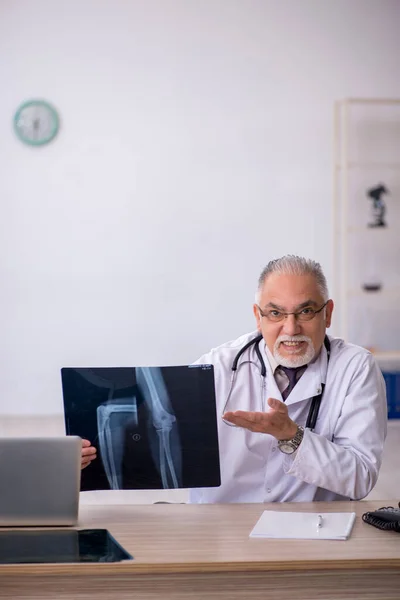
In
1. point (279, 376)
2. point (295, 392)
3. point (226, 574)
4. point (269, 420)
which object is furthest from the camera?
point (279, 376)

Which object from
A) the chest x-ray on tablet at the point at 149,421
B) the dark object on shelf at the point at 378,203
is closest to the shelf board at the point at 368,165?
the dark object on shelf at the point at 378,203

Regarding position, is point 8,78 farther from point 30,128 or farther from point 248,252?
point 248,252

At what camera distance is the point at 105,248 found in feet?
17.9

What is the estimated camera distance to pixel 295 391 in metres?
→ 2.31

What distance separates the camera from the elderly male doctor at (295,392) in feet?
7.14

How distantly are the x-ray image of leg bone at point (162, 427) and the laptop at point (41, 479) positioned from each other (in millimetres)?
203

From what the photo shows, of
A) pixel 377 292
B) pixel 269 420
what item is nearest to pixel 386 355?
pixel 377 292

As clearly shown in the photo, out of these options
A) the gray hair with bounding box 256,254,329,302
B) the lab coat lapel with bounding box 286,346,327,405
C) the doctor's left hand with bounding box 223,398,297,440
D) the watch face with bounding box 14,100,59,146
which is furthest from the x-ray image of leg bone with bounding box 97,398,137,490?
the watch face with bounding box 14,100,59,146

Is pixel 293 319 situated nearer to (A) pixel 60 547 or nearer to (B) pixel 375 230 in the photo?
(A) pixel 60 547

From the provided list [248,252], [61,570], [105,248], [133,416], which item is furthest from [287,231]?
[61,570]

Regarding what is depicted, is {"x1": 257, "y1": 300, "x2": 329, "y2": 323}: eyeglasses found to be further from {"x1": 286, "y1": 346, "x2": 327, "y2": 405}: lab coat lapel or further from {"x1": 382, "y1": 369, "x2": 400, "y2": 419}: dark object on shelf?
{"x1": 382, "y1": 369, "x2": 400, "y2": 419}: dark object on shelf

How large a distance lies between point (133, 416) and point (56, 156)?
376cm

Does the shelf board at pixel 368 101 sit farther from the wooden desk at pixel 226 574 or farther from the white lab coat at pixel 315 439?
the wooden desk at pixel 226 574

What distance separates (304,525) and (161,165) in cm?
393
